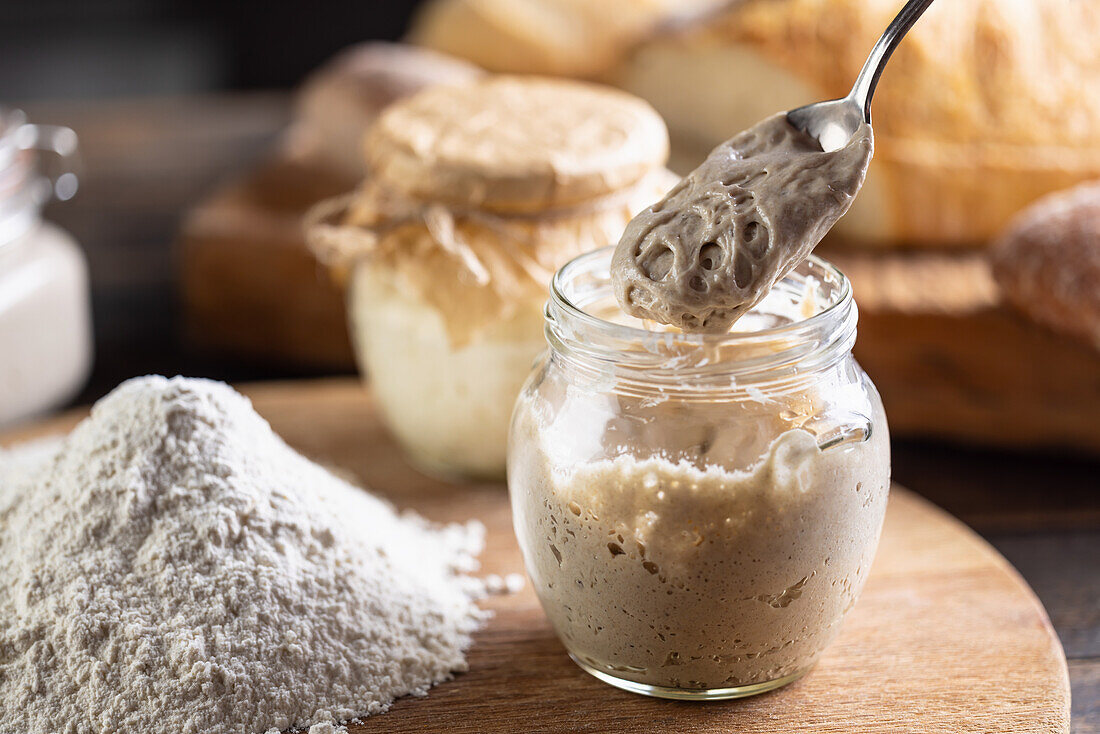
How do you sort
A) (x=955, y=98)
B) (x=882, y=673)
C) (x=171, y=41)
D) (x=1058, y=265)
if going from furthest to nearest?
(x=171, y=41) < (x=955, y=98) < (x=1058, y=265) < (x=882, y=673)

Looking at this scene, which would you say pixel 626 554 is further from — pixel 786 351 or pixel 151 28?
pixel 151 28

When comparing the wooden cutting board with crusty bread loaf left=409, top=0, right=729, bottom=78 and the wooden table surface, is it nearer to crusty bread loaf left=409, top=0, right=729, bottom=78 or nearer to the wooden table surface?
the wooden table surface

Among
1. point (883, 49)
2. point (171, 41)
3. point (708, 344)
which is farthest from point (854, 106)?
point (171, 41)

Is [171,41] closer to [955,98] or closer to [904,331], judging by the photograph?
[955,98]

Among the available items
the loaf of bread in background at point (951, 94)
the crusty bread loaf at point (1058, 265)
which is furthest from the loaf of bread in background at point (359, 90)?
the crusty bread loaf at point (1058, 265)

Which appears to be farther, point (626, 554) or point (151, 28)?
point (151, 28)

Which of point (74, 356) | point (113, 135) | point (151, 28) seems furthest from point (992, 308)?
point (151, 28)
